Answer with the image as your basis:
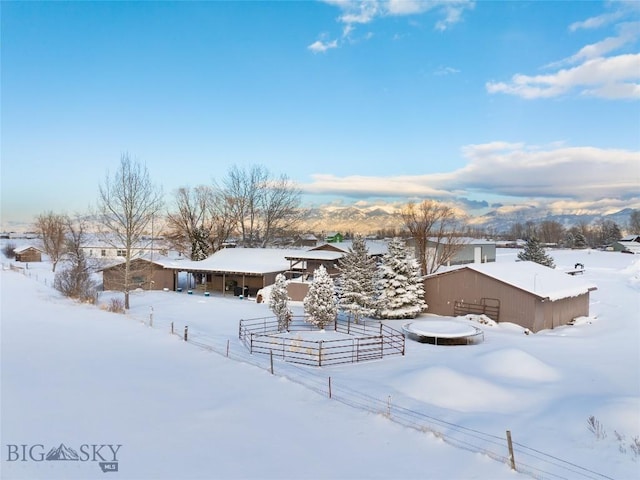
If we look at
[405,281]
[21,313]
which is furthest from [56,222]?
[405,281]

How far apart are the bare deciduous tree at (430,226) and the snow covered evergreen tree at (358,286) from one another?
11.9 metres

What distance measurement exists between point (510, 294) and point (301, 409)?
1734 centimetres

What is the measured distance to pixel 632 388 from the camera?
1398cm

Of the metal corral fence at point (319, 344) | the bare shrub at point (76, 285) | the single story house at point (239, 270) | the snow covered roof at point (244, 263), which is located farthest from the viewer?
the snow covered roof at point (244, 263)

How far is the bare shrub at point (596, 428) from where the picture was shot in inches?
401

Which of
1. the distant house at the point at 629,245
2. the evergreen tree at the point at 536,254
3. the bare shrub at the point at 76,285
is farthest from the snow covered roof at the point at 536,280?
the distant house at the point at 629,245

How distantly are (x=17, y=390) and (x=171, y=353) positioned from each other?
16.6ft

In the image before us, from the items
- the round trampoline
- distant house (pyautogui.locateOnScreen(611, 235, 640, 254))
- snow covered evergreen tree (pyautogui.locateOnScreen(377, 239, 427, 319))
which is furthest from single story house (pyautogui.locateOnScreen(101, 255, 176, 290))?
distant house (pyautogui.locateOnScreen(611, 235, 640, 254))

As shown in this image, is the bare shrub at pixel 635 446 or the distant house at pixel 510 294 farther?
the distant house at pixel 510 294

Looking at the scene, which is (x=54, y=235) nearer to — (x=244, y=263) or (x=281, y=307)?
(x=244, y=263)

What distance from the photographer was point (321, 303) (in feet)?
73.5

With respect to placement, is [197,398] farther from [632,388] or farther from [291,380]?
[632,388]

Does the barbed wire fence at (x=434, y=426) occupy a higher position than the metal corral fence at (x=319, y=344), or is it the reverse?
the barbed wire fence at (x=434, y=426)

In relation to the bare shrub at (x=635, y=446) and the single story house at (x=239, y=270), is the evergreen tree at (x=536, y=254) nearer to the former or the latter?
the single story house at (x=239, y=270)
